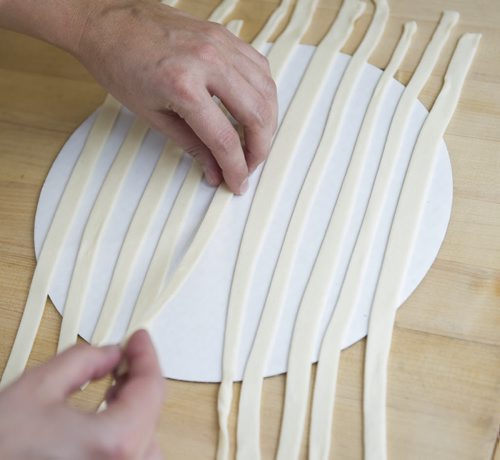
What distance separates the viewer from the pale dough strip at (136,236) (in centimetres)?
89

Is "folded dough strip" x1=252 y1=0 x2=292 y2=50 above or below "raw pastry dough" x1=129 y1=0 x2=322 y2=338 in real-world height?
above

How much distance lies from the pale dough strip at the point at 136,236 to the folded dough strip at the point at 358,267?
9.8 inches

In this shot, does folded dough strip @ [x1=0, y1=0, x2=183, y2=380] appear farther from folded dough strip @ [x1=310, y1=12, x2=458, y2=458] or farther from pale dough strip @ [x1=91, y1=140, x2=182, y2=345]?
folded dough strip @ [x1=310, y1=12, x2=458, y2=458]

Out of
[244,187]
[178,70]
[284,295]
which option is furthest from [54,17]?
[284,295]

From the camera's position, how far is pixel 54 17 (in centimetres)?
98

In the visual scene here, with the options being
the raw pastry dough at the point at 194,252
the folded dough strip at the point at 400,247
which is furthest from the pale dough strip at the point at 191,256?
the folded dough strip at the point at 400,247

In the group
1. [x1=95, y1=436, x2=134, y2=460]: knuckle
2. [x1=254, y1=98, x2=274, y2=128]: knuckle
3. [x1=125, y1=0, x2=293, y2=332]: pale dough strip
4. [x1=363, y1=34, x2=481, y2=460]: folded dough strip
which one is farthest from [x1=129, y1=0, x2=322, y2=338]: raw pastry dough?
[x1=95, y1=436, x2=134, y2=460]: knuckle

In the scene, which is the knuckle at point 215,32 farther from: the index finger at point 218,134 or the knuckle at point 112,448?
the knuckle at point 112,448

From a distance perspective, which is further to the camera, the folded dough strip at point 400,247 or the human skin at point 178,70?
the human skin at point 178,70

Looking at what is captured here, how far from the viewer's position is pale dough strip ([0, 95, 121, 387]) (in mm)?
883

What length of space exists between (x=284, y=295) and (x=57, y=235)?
303mm

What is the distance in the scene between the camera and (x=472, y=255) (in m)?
0.89

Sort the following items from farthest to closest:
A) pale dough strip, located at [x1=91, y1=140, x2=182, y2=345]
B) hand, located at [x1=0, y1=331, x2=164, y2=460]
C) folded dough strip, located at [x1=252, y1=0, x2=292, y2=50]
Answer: folded dough strip, located at [x1=252, y1=0, x2=292, y2=50] < pale dough strip, located at [x1=91, y1=140, x2=182, y2=345] < hand, located at [x1=0, y1=331, x2=164, y2=460]

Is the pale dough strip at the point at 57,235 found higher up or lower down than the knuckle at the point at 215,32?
lower down
